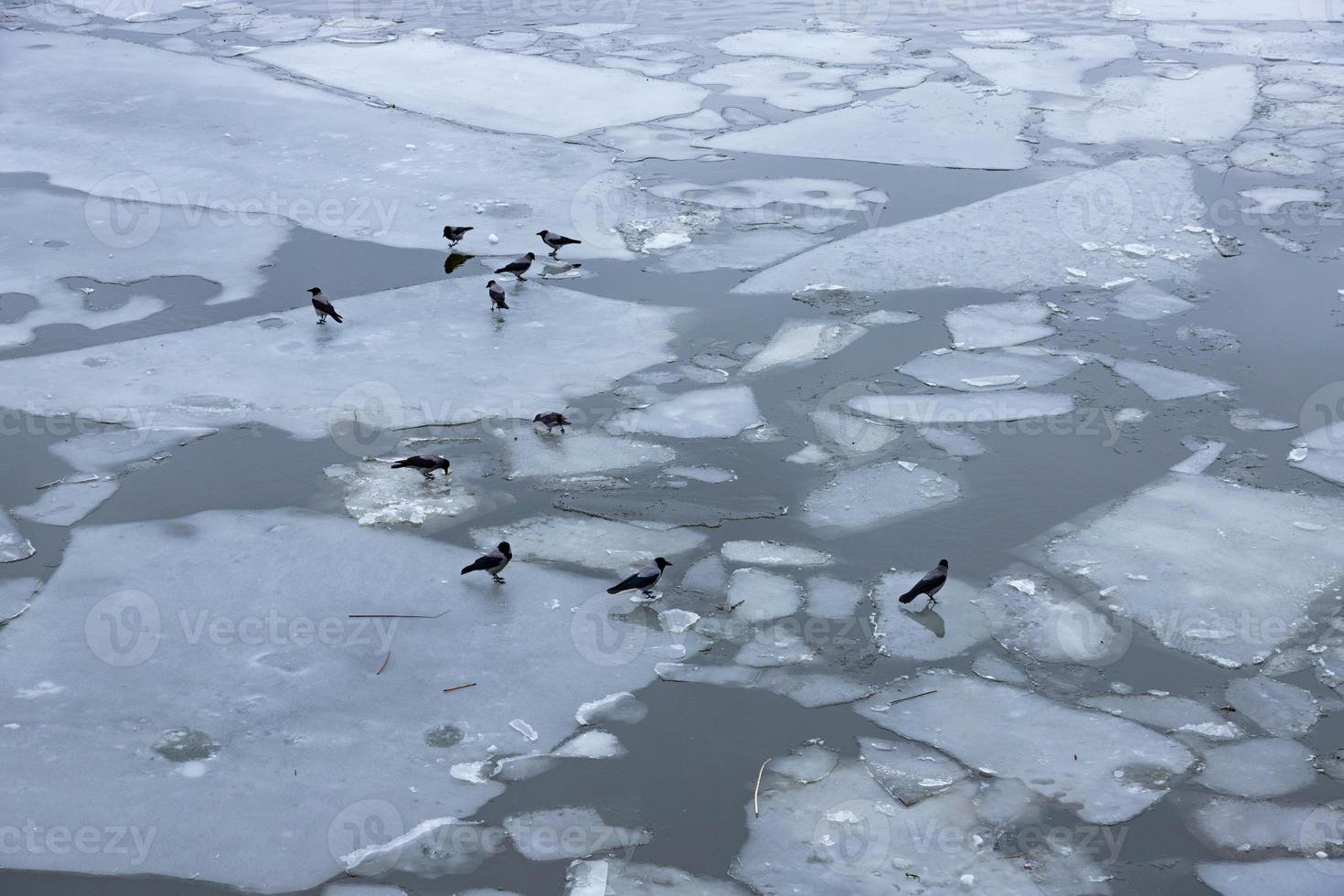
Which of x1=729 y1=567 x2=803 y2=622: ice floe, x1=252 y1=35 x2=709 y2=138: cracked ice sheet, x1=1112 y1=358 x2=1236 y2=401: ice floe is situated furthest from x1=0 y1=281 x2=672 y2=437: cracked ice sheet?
x1=252 y1=35 x2=709 y2=138: cracked ice sheet

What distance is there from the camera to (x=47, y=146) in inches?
377

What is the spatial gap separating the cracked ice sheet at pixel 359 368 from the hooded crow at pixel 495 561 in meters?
1.26

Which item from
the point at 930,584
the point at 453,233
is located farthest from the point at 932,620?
the point at 453,233

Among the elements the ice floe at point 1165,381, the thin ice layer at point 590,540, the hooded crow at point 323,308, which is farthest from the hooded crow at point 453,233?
the ice floe at point 1165,381

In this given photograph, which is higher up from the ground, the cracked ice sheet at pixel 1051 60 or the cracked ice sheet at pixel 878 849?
the cracked ice sheet at pixel 1051 60

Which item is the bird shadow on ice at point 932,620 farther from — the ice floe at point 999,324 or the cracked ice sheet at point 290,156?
the cracked ice sheet at point 290,156

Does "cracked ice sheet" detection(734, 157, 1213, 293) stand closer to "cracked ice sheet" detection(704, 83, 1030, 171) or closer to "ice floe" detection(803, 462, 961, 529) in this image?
"cracked ice sheet" detection(704, 83, 1030, 171)

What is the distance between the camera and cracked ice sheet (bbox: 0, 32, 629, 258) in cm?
833

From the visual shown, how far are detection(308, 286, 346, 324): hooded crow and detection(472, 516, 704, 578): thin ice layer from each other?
2.23 meters

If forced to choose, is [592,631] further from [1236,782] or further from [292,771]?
[1236,782]

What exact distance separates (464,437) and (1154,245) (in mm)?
4829

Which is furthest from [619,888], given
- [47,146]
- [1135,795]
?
[47,146]

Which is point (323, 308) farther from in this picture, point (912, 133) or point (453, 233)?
point (912, 133)

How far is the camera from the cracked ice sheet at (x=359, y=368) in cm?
593
